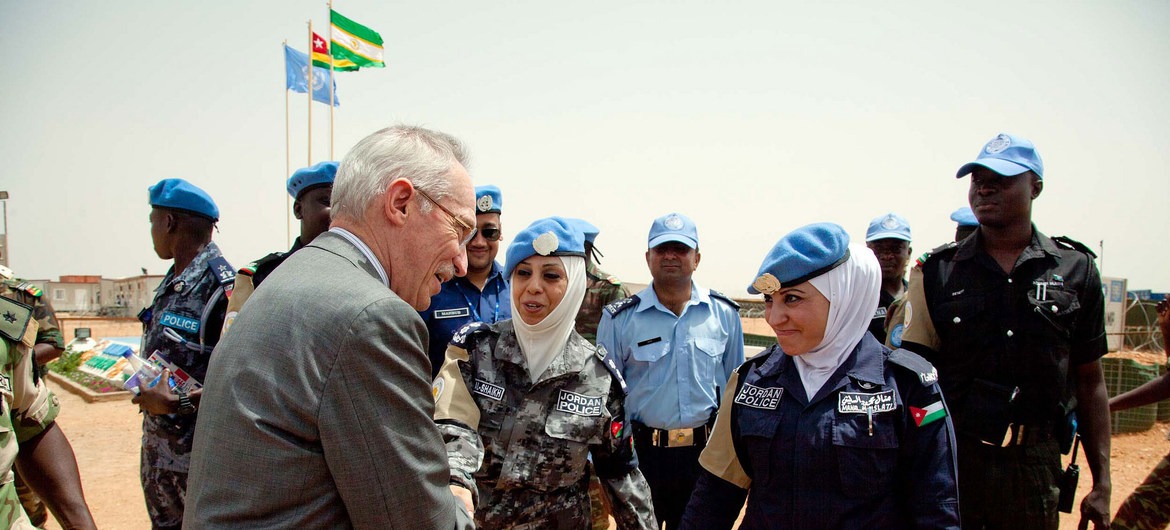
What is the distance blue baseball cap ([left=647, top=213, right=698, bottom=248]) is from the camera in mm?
4250

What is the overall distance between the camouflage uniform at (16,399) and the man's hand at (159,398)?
0.49 m

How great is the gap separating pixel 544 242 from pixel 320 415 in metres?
1.86

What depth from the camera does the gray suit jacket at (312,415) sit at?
121 centimetres

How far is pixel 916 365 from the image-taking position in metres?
2.18

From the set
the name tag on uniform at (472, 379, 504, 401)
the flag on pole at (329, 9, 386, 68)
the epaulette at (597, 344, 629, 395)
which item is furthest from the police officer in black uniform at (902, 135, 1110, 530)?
the flag on pole at (329, 9, 386, 68)

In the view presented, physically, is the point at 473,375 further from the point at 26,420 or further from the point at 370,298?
the point at 26,420

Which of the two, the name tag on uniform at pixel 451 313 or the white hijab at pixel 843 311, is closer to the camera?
the white hijab at pixel 843 311

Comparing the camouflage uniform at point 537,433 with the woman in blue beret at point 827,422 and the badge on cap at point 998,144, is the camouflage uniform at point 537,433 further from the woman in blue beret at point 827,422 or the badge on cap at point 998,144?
the badge on cap at point 998,144

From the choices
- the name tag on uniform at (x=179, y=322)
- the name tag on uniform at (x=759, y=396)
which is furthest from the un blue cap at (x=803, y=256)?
the name tag on uniform at (x=179, y=322)

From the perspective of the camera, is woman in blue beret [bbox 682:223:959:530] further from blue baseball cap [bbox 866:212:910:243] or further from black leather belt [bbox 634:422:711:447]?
blue baseball cap [bbox 866:212:910:243]

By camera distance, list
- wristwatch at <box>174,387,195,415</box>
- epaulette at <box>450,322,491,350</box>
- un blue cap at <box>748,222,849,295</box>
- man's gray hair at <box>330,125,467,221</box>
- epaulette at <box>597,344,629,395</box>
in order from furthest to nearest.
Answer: wristwatch at <box>174,387,195,415</box> → epaulette at <box>597,344,629,395</box> → epaulette at <box>450,322,491,350</box> → un blue cap at <box>748,222,849,295</box> → man's gray hair at <box>330,125,467,221</box>

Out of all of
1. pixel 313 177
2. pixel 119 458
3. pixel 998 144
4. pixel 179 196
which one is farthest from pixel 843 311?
pixel 119 458

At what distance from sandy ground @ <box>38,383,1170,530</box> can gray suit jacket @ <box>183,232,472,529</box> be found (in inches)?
228

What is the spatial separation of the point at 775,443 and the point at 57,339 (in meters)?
4.70
